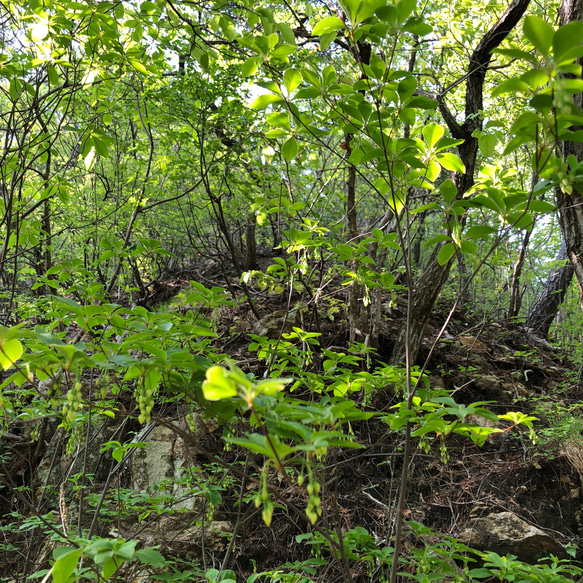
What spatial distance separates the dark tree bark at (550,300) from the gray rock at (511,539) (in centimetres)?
476

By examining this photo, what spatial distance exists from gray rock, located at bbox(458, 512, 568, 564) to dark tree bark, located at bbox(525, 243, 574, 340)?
187 inches

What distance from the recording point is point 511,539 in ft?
11.0

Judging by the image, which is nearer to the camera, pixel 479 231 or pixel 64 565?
pixel 64 565

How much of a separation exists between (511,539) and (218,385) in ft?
13.0

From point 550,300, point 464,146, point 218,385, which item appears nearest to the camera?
point 218,385

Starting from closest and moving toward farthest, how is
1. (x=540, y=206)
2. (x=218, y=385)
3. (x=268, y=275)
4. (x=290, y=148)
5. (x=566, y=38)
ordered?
(x=218, y=385)
(x=566, y=38)
(x=540, y=206)
(x=290, y=148)
(x=268, y=275)

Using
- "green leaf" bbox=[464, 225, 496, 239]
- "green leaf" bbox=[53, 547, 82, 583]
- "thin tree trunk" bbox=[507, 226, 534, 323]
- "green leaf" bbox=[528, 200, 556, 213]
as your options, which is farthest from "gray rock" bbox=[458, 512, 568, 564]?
"thin tree trunk" bbox=[507, 226, 534, 323]

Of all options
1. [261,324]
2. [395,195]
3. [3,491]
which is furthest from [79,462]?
[395,195]

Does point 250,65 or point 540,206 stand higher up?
point 250,65

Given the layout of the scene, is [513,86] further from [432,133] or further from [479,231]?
[479,231]

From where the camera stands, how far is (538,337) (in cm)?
727

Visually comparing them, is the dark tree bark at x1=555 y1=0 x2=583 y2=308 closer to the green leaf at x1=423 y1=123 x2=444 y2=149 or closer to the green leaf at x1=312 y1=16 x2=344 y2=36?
the green leaf at x1=423 y1=123 x2=444 y2=149

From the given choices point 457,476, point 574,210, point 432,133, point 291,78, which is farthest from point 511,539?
point 291,78

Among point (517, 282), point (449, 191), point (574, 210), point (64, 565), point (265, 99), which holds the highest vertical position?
point (517, 282)
